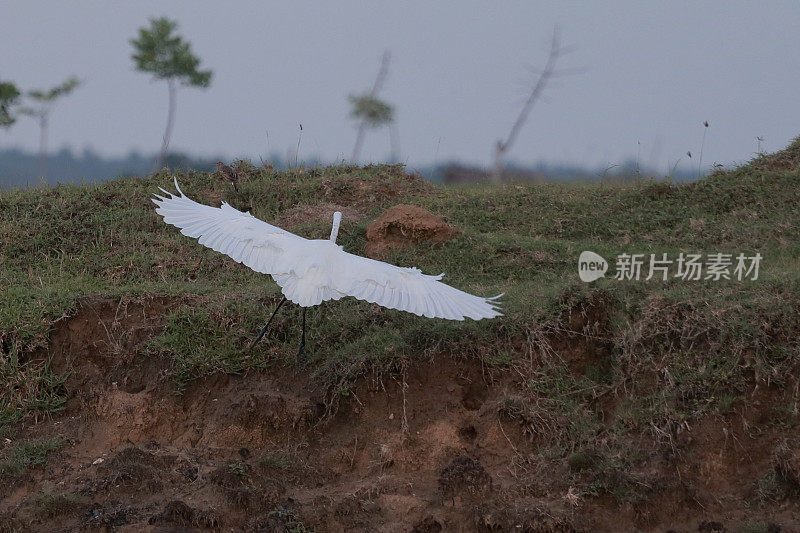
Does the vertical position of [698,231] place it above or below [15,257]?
above

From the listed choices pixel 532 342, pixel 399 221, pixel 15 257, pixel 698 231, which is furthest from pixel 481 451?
pixel 15 257

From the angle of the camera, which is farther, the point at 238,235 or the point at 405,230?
the point at 405,230

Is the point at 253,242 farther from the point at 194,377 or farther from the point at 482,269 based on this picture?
the point at 482,269

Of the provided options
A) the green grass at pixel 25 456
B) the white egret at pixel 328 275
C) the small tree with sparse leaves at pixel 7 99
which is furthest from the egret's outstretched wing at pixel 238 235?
the small tree with sparse leaves at pixel 7 99

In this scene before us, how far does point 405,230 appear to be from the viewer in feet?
25.0

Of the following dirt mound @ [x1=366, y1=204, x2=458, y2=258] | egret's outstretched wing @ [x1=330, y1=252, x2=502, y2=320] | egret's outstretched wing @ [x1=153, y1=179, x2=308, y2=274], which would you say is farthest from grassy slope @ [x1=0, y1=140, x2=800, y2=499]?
egret's outstretched wing @ [x1=153, y1=179, x2=308, y2=274]

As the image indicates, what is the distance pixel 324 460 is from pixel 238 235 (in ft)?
5.14

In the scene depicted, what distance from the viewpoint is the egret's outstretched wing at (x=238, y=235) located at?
563cm

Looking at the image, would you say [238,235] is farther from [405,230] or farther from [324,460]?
[405,230]

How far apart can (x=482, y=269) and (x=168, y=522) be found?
350cm

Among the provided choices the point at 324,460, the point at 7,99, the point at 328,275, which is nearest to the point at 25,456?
the point at 324,460

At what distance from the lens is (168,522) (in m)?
4.59

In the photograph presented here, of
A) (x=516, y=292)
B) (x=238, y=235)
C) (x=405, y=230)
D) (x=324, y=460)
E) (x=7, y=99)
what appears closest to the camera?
(x=324, y=460)

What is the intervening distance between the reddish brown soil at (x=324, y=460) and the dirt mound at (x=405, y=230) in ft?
Result: 6.70
